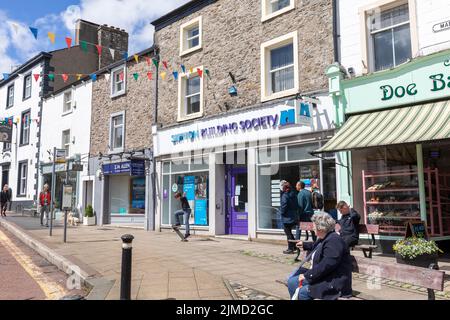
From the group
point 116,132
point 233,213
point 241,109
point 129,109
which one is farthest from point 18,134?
point 241,109

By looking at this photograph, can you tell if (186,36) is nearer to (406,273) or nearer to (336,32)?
(336,32)

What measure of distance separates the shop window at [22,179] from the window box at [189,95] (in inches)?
581

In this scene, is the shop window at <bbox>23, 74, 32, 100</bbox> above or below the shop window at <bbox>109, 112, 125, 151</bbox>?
above

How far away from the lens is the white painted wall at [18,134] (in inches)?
957

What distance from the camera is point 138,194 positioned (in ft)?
58.3

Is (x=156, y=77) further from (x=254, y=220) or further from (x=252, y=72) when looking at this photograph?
(x=254, y=220)

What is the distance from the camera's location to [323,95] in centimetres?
1092

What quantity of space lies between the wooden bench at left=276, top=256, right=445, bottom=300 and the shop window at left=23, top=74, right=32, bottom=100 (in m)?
25.5

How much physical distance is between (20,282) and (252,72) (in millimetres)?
9034

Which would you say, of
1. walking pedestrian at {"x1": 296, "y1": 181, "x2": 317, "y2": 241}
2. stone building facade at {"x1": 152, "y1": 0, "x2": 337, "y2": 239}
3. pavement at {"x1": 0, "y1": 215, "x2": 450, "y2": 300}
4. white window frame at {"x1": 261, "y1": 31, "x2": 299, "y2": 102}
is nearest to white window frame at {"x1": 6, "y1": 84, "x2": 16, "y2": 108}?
stone building facade at {"x1": 152, "y1": 0, "x2": 337, "y2": 239}

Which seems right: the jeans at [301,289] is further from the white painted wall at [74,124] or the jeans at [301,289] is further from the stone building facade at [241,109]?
the white painted wall at [74,124]

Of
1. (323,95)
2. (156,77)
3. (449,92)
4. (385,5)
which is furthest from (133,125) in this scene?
(449,92)

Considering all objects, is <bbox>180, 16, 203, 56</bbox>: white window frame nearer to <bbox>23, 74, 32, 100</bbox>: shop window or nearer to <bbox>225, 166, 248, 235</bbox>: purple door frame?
<bbox>225, 166, 248, 235</bbox>: purple door frame

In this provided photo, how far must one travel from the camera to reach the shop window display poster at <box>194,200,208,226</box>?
47.2ft
